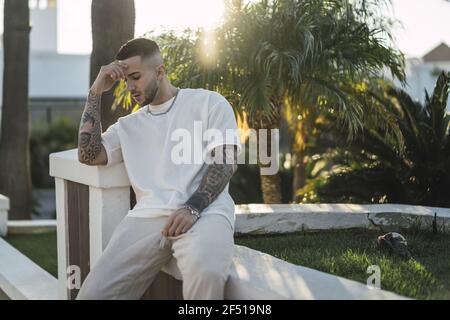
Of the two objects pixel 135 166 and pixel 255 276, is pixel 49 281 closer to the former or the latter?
pixel 135 166

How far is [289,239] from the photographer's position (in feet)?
19.0

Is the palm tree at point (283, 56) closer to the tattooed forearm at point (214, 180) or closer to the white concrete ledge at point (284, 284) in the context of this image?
the tattooed forearm at point (214, 180)

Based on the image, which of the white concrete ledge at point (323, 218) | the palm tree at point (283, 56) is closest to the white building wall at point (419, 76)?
the palm tree at point (283, 56)

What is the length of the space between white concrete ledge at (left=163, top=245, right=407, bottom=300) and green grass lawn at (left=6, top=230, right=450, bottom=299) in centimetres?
58

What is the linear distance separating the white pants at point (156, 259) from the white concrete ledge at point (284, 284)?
105mm

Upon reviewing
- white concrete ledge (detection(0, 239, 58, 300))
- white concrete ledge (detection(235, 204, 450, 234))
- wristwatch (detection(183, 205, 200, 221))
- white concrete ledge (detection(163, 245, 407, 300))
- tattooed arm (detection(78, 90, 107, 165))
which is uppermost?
tattooed arm (detection(78, 90, 107, 165))

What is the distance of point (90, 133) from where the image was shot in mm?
4094

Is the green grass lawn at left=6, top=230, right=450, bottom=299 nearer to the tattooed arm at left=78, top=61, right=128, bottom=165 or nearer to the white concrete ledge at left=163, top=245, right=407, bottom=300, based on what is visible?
the white concrete ledge at left=163, top=245, right=407, bottom=300

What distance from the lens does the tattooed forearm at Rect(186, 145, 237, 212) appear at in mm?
3699

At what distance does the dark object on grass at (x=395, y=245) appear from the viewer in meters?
4.89

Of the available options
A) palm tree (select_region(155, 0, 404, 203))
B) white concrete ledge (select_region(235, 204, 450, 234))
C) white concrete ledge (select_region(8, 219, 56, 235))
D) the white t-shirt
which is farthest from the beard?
white concrete ledge (select_region(8, 219, 56, 235))

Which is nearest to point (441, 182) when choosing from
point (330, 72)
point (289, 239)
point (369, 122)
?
point (369, 122)

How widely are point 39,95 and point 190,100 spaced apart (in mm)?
23641

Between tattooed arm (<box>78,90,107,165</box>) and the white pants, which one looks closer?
the white pants
